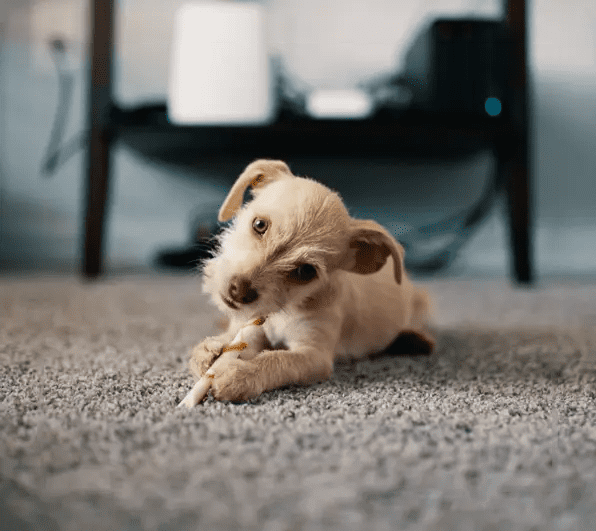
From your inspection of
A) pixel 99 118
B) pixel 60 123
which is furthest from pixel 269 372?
pixel 60 123

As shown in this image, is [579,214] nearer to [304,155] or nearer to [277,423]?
[304,155]

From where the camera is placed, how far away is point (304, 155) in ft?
7.50

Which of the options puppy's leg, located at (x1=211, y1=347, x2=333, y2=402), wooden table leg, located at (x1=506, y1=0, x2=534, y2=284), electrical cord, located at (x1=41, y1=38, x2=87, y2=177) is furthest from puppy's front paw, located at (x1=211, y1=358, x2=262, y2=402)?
electrical cord, located at (x1=41, y1=38, x2=87, y2=177)

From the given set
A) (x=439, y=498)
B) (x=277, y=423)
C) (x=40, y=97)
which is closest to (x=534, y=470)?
(x=439, y=498)

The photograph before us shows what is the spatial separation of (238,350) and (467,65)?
162 centimetres

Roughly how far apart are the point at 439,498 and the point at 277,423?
193 mm

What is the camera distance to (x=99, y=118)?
1.83 metres

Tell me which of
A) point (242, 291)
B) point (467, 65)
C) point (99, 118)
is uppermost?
point (467, 65)

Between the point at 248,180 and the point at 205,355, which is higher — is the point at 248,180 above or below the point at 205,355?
above

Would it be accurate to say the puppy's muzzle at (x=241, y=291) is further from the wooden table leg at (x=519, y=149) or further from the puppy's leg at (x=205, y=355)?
the wooden table leg at (x=519, y=149)

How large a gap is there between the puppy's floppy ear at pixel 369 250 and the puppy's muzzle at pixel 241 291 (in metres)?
0.16

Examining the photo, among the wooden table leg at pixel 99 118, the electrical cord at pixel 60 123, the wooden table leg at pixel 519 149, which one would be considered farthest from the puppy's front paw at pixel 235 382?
the electrical cord at pixel 60 123

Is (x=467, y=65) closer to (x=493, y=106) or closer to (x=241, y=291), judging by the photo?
(x=493, y=106)

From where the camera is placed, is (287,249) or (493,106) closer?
(287,249)
